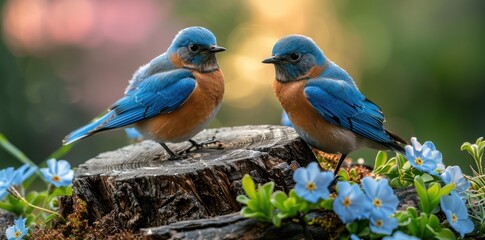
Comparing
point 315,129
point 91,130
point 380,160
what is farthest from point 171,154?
point 380,160

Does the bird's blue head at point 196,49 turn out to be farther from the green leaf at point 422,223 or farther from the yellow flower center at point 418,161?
the green leaf at point 422,223

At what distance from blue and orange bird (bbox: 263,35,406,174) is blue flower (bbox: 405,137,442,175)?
553mm

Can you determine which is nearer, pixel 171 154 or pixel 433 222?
pixel 433 222

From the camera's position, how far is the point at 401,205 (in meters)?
3.31

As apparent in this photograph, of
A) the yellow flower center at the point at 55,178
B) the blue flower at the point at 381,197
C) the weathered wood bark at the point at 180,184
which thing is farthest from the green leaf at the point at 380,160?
the yellow flower center at the point at 55,178

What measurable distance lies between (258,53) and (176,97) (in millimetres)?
2510

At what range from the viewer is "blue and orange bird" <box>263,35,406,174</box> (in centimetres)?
397

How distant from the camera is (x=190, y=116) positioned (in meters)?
4.20

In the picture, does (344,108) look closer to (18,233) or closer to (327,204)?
(327,204)

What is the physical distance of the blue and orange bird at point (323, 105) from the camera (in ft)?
13.0

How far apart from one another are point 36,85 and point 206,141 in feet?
9.76

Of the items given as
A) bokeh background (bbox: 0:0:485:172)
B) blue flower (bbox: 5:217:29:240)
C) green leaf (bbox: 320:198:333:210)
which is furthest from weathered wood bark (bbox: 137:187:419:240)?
bokeh background (bbox: 0:0:485:172)

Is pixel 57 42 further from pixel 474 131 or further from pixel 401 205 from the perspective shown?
pixel 401 205

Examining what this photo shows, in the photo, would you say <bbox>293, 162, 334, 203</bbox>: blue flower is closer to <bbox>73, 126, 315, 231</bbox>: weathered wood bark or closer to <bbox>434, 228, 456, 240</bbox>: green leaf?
<bbox>434, 228, 456, 240</bbox>: green leaf
